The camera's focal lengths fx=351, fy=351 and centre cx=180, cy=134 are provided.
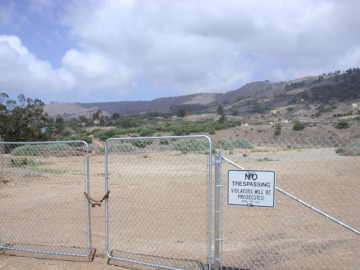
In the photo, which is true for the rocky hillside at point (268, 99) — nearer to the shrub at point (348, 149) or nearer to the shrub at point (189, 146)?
the shrub at point (348, 149)

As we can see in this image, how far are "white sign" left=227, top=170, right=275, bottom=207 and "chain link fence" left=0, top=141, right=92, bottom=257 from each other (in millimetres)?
2465

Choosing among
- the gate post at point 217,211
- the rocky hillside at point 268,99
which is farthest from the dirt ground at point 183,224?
the rocky hillside at point 268,99

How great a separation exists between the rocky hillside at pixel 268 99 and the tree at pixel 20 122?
56912 mm

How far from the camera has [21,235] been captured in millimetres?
7164

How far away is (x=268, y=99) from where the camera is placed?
4279 inches

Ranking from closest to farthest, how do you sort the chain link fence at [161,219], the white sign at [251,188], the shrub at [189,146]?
the white sign at [251,188]
the chain link fence at [161,219]
the shrub at [189,146]

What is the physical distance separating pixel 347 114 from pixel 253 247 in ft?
209

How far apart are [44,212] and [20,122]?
2556 centimetres

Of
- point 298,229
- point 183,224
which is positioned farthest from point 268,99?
point 298,229

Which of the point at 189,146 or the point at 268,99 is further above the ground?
the point at 268,99

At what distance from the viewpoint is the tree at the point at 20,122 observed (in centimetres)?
3092

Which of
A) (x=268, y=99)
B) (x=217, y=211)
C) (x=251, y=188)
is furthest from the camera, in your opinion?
(x=268, y=99)

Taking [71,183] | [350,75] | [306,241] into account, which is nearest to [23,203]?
[71,183]

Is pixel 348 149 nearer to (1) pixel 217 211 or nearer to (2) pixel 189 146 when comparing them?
(1) pixel 217 211
